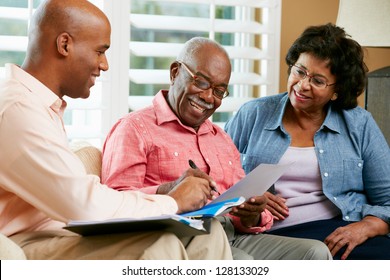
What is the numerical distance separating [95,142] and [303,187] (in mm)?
954

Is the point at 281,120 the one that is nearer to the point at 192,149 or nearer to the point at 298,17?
the point at 192,149

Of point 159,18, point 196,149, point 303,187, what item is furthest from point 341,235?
point 159,18

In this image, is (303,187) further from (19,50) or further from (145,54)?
(19,50)

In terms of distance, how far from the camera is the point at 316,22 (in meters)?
3.57

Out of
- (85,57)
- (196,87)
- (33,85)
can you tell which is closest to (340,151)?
(196,87)

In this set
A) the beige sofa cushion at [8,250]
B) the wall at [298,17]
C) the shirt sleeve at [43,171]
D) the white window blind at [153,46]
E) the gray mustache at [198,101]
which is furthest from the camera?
the wall at [298,17]

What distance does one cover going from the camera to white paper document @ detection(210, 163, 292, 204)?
1.98 metres

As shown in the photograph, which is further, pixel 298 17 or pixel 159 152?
pixel 298 17

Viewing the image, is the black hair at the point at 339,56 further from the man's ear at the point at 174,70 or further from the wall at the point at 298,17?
the wall at the point at 298,17

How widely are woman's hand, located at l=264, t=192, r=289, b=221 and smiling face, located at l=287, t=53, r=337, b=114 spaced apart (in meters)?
0.36

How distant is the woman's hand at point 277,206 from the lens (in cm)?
254

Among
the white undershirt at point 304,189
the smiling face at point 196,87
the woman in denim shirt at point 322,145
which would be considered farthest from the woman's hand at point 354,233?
the smiling face at point 196,87

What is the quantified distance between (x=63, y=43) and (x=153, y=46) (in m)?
1.33

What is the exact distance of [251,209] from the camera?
2301 millimetres
